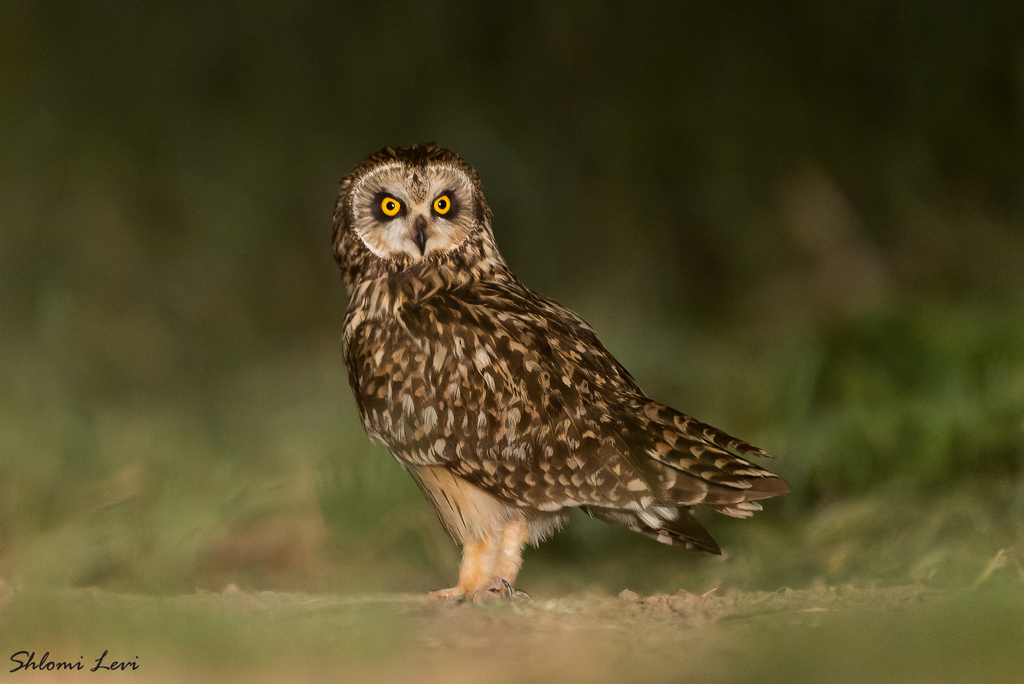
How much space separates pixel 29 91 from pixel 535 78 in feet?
4.68

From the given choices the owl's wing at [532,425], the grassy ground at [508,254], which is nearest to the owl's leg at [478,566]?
the owl's wing at [532,425]

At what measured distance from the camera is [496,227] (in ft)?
8.35

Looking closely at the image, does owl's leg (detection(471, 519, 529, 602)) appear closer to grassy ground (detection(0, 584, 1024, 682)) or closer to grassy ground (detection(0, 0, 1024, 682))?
grassy ground (detection(0, 584, 1024, 682))

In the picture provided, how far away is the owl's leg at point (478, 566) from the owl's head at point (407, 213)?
0.63 metres

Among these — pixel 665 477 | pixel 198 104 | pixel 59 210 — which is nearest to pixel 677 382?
pixel 665 477

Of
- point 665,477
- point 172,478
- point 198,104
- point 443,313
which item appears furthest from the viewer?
point 198,104

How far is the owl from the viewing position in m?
1.79

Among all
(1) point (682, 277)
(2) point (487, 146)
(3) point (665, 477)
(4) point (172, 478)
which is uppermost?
(2) point (487, 146)

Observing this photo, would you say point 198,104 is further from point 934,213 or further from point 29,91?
point 934,213

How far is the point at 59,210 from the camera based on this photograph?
254 centimetres
